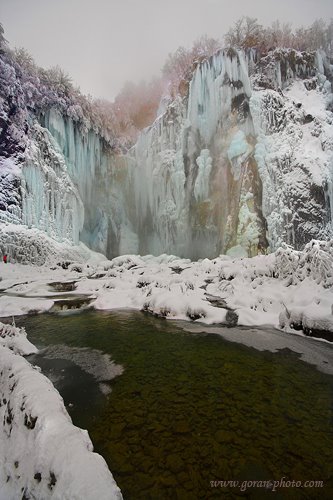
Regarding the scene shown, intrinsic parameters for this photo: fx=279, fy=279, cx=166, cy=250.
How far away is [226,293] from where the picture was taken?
13.7 metres

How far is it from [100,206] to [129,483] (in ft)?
107

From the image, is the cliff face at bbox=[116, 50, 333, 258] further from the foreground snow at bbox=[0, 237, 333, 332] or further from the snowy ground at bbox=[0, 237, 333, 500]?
the foreground snow at bbox=[0, 237, 333, 332]

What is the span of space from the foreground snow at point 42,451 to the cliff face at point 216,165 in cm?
2173

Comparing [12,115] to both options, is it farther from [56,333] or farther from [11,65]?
[56,333]

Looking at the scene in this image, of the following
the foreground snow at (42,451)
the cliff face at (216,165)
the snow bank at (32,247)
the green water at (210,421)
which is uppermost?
the cliff face at (216,165)

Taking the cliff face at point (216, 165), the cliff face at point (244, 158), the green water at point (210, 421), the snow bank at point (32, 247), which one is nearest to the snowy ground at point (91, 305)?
the snow bank at point (32, 247)

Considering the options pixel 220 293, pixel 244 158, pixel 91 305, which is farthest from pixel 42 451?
pixel 244 158

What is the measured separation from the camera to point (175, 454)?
145 inches

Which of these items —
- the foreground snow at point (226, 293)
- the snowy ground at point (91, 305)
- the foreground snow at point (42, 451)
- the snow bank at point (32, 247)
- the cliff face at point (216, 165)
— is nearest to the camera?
the foreground snow at point (42, 451)

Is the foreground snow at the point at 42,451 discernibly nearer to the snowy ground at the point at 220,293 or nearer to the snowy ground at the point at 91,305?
the snowy ground at the point at 91,305

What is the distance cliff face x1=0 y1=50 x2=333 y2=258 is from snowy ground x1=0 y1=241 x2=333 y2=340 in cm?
761

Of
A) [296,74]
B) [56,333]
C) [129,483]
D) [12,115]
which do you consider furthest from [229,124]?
[129,483]

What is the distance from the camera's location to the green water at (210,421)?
3314mm

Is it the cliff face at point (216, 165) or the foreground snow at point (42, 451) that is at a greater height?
the cliff face at point (216, 165)
